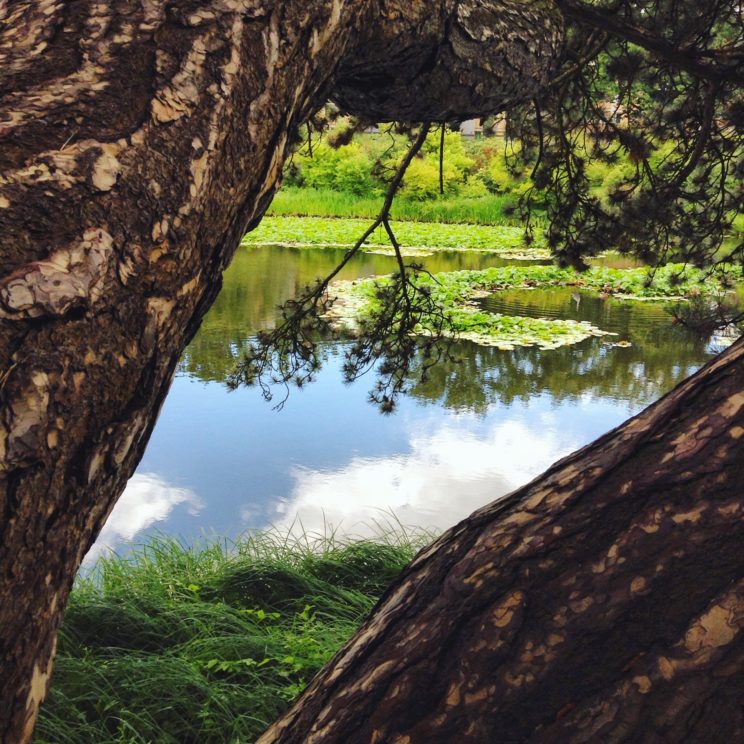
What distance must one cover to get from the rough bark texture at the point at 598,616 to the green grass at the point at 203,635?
1.71 meters

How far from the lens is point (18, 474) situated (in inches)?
25.2

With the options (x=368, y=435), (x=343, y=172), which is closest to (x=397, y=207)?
(x=343, y=172)

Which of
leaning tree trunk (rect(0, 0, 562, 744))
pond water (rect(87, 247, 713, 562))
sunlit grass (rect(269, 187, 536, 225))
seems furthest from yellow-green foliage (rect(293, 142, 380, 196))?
Result: leaning tree trunk (rect(0, 0, 562, 744))

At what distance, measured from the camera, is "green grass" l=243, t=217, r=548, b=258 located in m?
12.8

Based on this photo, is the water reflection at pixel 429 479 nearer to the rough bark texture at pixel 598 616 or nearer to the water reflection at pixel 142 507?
the water reflection at pixel 142 507

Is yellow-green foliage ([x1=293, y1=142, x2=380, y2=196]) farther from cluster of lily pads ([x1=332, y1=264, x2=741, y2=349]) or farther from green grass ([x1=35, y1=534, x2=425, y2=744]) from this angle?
green grass ([x1=35, y1=534, x2=425, y2=744])

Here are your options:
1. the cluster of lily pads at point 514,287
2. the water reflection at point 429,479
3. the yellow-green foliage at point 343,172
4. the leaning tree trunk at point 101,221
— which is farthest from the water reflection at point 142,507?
the yellow-green foliage at point 343,172

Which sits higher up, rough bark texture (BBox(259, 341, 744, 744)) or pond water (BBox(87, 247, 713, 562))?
rough bark texture (BBox(259, 341, 744, 744))

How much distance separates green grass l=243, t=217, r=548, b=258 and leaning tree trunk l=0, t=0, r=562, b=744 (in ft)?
36.2

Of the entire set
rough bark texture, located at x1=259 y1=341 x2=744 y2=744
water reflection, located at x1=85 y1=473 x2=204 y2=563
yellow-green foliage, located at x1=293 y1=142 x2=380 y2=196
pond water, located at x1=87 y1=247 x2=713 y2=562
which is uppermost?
yellow-green foliage, located at x1=293 y1=142 x2=380 y2=196

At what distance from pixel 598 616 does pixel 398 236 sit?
44.0ft

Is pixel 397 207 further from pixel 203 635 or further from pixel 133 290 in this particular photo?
pixel 133 290

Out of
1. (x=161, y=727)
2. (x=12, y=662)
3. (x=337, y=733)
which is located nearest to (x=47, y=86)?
(x=12, y=662)

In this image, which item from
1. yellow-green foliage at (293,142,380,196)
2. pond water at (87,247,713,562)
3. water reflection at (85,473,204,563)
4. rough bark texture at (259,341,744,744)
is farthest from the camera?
yellow-green foliage at (293,142,380,196)
